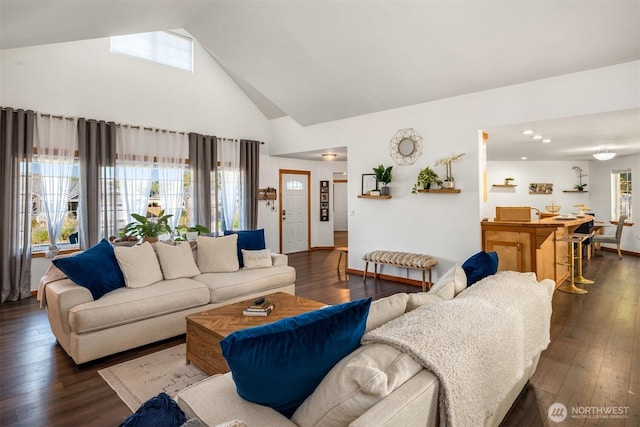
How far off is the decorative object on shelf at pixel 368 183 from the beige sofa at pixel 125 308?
2.88 metres

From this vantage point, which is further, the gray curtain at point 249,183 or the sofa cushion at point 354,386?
the gray curtain at point 249,183

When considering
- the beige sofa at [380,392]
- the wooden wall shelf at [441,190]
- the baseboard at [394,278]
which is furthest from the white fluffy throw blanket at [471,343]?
the baseboard at [394,278]

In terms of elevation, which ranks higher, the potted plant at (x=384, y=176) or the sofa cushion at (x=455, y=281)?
the potted plant at (x=384, y=176)

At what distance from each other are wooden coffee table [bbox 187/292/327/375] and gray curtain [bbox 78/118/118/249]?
3552 millimetres

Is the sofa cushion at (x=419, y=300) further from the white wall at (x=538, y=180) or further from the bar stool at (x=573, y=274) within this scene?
the white wall at (x=538, y=180)

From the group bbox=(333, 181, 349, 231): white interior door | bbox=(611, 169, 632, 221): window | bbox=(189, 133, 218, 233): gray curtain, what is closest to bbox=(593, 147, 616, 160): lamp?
bbox=(611, 169, 632, 221): window

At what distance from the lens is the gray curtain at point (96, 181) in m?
5.28

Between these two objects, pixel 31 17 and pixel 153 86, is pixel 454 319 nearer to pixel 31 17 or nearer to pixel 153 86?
pixel 31 17

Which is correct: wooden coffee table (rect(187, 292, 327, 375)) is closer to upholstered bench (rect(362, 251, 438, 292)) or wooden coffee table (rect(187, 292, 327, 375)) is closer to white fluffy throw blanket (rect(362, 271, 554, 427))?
white fluffy throw blanket (rect(362, 271, 554, 427))

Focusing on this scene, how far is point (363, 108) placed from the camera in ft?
18.9

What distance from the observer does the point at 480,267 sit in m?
2.41

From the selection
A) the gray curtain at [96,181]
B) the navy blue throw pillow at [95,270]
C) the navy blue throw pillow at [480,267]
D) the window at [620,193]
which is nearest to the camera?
the navy blue throw pillow at [480,267]

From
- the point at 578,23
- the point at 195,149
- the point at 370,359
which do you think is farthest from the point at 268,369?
the point at 195,149

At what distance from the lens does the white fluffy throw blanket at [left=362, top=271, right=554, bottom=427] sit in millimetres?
1233
